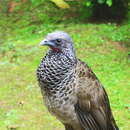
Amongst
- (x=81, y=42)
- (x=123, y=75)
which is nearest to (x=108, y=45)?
(x=81, y=42)

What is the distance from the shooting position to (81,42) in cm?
952

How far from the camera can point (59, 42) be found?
16.8ft

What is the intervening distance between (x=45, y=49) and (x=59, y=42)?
405 centimetres

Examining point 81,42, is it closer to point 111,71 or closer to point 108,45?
point 108,45

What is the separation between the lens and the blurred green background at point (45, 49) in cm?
699

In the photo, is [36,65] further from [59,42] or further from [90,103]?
[59,42]

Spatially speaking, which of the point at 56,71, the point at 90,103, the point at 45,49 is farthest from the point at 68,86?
the point at 45,49

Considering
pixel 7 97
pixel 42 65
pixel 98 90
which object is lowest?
pixel 7 97

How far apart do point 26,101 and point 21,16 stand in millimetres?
4762

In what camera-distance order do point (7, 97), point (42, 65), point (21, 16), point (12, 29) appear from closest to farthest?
point (42, 65) < point (7, 97) < point (12, 29) < point (21, 16)

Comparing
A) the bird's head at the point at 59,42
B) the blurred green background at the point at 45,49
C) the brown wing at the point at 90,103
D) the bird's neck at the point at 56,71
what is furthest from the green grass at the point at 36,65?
the bird's head at the point at 59,42

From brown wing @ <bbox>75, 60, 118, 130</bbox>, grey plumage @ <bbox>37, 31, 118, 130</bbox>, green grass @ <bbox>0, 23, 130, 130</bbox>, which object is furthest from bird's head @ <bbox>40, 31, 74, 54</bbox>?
green grass @ <bbox>0, 23, 130, 130</bbox>

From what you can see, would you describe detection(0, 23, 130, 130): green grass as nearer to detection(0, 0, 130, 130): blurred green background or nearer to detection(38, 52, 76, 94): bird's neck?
detection(0, 0, 130, 130): blurred green background

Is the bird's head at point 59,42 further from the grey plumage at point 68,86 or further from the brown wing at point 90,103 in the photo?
the brown wing at point 90,103
